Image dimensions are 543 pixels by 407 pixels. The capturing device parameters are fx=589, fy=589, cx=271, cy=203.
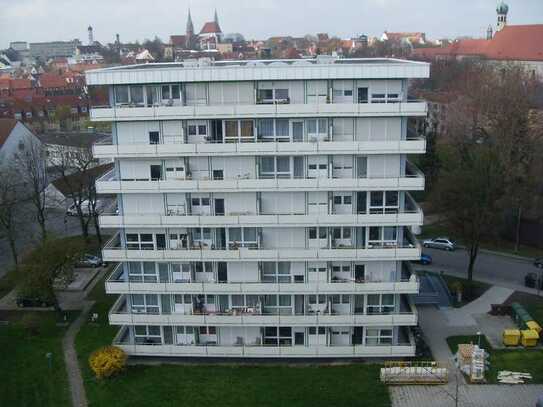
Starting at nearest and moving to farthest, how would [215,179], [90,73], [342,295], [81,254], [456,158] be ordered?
[90,73], [215,179], [342,295], [81,254], [456,158]

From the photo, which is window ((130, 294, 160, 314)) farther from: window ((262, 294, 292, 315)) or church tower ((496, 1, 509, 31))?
church tower ((496, 1, 509, 31))

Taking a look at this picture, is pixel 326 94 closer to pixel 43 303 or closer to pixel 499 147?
pixel 43 303

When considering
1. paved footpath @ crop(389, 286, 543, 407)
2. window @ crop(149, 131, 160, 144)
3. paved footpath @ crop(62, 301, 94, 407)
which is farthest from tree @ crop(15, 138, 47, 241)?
paved footpath @ crop(389, 286, 543, 407)

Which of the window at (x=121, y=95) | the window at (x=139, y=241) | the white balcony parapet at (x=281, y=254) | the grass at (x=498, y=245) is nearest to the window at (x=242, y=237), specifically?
the white balcony parapet at (x=281, y=254)

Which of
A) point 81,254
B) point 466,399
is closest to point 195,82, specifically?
point 81,254

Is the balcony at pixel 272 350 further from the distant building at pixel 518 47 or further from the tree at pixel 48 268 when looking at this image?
the distant building at pixel 518 47

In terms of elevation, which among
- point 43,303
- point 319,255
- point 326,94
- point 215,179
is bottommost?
point 43,303

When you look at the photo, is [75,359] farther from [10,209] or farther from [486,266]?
[486,266]
